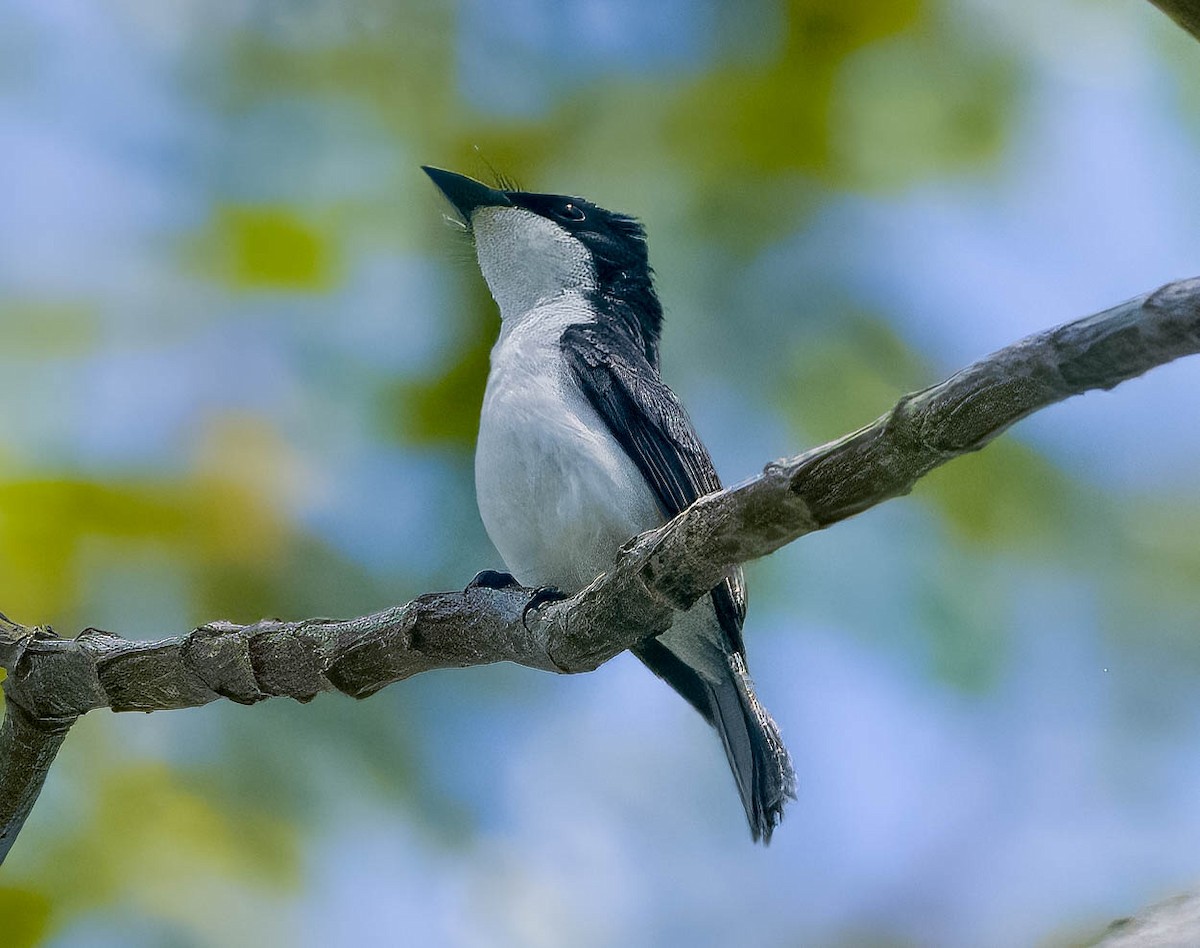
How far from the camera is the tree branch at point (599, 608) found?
7.05 feet

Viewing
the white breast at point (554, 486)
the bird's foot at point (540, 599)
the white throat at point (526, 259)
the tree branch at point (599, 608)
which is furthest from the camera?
the white throat at point (526, 259)

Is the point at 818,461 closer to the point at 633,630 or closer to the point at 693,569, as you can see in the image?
the point at 693,569

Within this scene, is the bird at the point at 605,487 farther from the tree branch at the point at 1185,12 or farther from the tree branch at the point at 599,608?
the tree branch at the point at 1185,12

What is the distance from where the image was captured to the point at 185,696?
11.9 ft

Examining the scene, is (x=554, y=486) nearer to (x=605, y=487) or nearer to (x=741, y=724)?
(x=605, y=487)

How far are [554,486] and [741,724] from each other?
98 centimetres

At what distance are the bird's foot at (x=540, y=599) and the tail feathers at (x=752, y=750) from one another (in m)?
0.88

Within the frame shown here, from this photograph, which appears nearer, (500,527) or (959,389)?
(959,389)

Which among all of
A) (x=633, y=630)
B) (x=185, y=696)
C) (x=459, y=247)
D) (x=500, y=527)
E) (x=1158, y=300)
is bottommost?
(x=1158, y=300)

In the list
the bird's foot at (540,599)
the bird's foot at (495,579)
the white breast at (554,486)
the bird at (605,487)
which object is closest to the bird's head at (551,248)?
the bird at (605,487)

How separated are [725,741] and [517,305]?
1886mm

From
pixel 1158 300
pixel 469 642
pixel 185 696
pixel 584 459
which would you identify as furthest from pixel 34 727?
pixel 1158 300

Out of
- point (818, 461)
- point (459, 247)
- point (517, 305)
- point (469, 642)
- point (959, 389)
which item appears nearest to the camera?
point (959, 389)

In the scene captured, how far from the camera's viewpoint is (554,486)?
3955 mm
